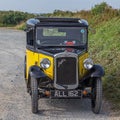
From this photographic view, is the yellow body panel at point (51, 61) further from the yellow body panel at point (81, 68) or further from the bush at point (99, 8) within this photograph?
the bush at point (99, 8)

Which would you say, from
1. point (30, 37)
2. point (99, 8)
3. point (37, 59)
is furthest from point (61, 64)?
point (99, 8)

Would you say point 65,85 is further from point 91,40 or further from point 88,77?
point 91,40

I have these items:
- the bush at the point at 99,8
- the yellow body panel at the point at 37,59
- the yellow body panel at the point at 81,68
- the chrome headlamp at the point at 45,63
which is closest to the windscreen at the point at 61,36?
the yellow body panel at the point at 37,59

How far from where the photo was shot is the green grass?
44.7ft

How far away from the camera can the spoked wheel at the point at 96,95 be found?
1120 centimetres

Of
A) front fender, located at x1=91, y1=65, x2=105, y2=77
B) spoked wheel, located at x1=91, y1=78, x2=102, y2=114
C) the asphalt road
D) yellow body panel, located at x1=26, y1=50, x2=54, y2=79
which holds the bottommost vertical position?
the asphalt road

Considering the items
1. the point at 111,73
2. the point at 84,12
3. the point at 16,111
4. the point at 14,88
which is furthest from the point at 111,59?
the point at 84,12

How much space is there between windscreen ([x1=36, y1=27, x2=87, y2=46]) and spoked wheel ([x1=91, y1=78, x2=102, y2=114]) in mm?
1313

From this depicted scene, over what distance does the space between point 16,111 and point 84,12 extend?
29773mm

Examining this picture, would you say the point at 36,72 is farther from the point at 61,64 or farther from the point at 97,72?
the point at 97,72

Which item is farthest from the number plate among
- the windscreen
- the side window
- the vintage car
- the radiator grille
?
the side window

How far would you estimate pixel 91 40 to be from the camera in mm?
24906

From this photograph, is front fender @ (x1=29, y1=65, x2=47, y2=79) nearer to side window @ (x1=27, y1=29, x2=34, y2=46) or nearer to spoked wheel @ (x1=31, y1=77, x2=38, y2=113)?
spoked wheel @ (x1=31, y1=77, x2=38, y2=113)

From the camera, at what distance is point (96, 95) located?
11.3m
